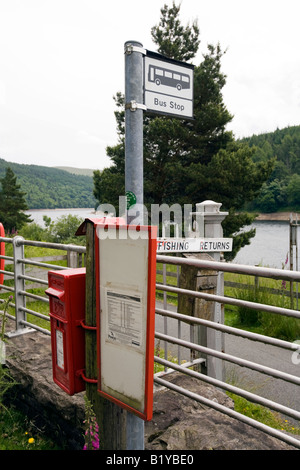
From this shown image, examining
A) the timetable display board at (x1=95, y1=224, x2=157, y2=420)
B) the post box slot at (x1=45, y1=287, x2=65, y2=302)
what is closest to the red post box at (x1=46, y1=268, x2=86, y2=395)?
the post box slot at (x1=45, y1=287, x2=65, y2=302)

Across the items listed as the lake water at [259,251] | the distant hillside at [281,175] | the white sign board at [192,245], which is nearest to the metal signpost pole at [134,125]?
the white sign board at [192,245]

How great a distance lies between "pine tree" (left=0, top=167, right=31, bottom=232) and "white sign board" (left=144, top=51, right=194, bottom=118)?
3652cm

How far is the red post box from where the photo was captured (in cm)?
219

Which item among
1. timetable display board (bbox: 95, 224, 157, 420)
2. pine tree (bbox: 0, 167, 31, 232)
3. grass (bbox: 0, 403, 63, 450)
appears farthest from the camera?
pine tree (bbox: 0, 167, 31, 232)

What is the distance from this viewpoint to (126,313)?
6.02 ft

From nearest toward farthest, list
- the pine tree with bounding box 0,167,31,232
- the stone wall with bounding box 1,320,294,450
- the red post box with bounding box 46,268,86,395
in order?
1. the red post box with bounding box 46,268,86,395
2. the stone wall with bounding box 1,320,294,450
3. the pine tree with bounding box 0,167,31,232

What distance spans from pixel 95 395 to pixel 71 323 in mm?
402

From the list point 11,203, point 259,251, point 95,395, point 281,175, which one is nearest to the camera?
point 95,395

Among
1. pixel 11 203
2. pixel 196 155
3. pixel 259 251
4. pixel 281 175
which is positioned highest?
pixel 281 175

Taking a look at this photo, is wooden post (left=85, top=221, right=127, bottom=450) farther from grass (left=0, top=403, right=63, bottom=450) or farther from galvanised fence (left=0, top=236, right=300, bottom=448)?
grass (left=0, top=403, right=63, bottom=450)

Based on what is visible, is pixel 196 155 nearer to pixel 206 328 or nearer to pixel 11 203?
pixel 206 328

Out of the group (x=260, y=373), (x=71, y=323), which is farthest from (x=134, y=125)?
(x=260, y=373)

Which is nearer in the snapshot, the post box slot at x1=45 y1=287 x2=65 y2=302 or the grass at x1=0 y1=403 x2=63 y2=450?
the post box slot at x1=45 y1=287 x2=65 y2=302

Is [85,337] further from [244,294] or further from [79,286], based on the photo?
[244,294]
